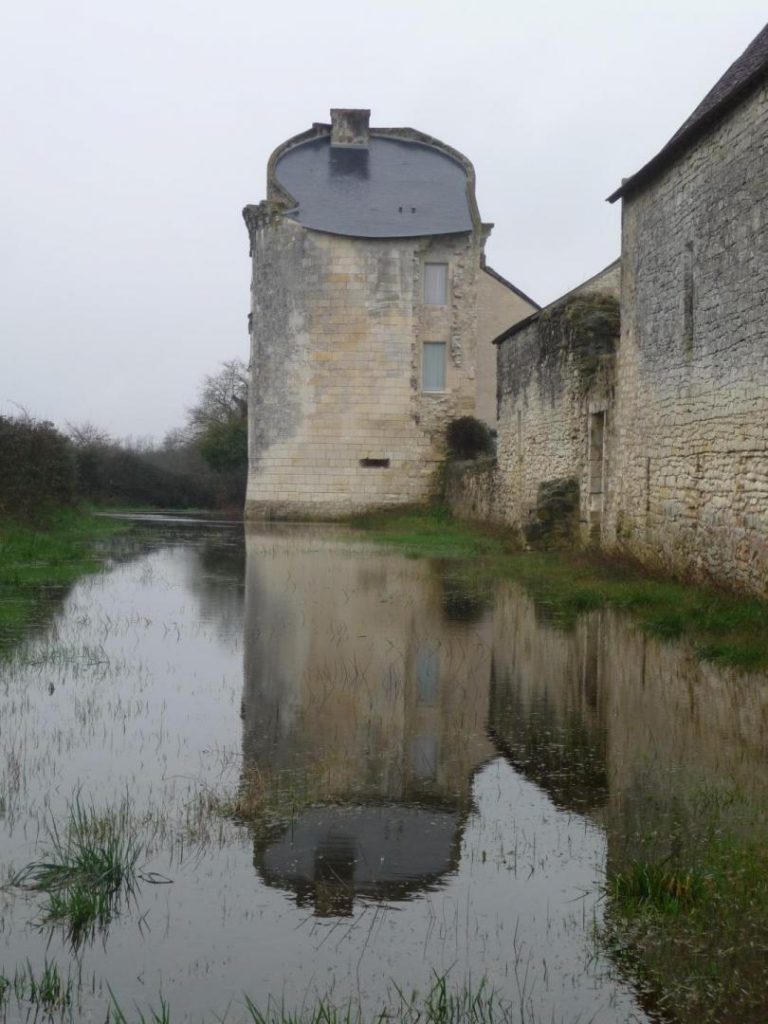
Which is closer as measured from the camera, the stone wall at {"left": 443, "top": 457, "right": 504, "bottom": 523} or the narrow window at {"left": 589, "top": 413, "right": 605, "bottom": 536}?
the narrow window at {"left": 589, "top": 413, "right": 605, "bottom": 536}

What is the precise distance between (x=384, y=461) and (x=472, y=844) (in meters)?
28.2

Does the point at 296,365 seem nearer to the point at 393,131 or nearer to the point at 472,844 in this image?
the point at 393,131

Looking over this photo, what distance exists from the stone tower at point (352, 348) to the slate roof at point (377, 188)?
8 centimetres

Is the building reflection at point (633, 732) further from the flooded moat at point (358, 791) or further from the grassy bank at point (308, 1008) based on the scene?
the grassy bank at point (308, 1008)

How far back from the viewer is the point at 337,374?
32.4 m

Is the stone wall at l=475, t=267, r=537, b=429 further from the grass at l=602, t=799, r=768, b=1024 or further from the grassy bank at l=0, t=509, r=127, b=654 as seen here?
the grass at l=602, t=799, r=768, b=1024

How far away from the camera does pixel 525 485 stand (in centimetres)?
2255

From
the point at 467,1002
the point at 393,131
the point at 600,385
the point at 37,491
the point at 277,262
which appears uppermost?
the point at 393,131

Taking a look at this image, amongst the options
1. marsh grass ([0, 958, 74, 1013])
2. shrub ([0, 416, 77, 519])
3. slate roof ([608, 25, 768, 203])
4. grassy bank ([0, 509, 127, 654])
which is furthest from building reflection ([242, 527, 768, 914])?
shrub ([0, 416, 77, 519])

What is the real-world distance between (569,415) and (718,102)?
7589 mm

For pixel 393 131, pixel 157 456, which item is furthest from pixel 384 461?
pixel 157 456

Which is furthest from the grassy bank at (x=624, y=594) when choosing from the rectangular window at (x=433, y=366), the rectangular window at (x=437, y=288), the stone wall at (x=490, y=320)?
the stone wall at (x=490, y=320)

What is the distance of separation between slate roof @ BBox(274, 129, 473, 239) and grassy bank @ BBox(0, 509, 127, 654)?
12089 mm

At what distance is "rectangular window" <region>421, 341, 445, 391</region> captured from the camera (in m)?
33.2
